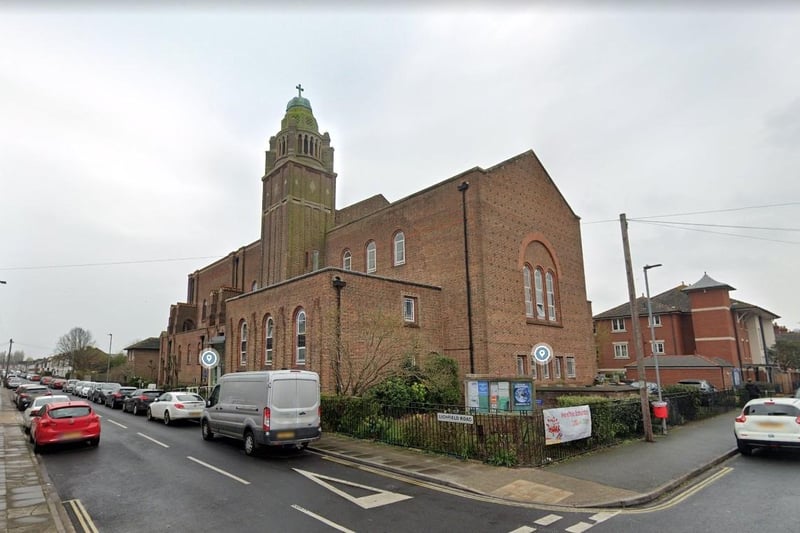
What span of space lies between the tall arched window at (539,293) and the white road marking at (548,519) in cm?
1895

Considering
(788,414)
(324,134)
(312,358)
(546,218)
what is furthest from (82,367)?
(788,414)

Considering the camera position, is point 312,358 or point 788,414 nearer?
point 788,414

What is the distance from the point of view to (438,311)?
74.9ft

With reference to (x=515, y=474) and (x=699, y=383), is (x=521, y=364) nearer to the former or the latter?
(x=515, y=474)

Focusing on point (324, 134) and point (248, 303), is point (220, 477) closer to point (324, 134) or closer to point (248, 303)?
point (248, 303)

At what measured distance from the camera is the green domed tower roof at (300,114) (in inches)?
1340

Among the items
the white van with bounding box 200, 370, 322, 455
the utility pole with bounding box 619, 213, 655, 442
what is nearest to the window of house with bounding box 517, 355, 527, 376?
the utility pole with bounding box 619, 213, 655, 442

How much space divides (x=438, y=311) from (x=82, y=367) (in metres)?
77.4

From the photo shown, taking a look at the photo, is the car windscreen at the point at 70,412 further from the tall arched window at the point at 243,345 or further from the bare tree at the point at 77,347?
the bare tree at the point at 77,347

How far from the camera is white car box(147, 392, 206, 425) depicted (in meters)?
18.7

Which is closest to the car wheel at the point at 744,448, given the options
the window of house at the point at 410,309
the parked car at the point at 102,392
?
the window of house at the point at 410,309

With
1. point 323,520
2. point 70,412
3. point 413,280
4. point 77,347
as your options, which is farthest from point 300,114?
point 77,347

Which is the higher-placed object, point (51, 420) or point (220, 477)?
point (51, 420)

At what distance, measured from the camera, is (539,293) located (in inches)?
1031
